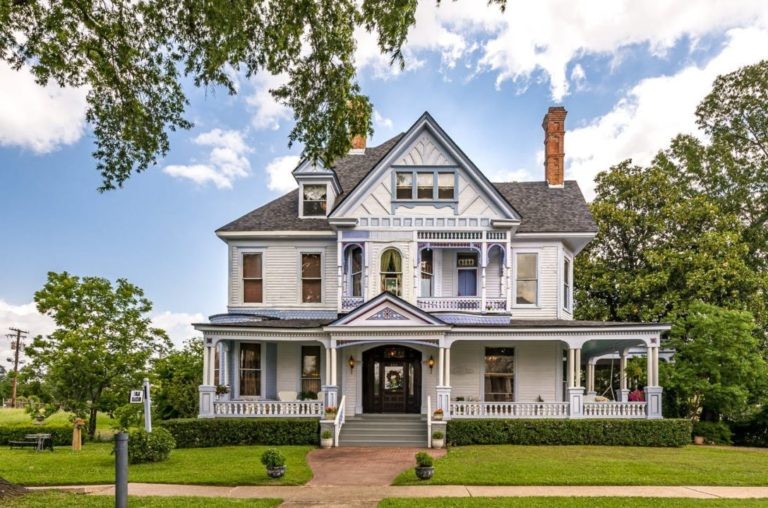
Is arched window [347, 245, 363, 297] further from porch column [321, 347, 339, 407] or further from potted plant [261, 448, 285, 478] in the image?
potted plant [261, 448, 285, 478]

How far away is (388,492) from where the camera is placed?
1148cm

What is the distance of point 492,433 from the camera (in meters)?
18.1

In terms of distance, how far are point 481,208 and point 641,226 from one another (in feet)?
38.9

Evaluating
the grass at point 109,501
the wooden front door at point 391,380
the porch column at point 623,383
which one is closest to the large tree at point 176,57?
the grass at point 109,501

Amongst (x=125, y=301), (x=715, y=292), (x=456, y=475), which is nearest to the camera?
(x=456, y=475)

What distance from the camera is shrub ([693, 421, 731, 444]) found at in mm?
21047

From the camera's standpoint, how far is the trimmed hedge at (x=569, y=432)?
1809 cm

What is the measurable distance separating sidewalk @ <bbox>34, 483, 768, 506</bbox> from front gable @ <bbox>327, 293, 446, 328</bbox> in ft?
24.5

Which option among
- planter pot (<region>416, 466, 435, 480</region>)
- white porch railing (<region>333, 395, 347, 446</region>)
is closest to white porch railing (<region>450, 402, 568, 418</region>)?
white porch railing (<region>333, 395, 347, 446</region>)

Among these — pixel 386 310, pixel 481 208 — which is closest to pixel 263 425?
pixel 386 310

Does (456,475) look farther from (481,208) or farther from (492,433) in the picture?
(481,208)

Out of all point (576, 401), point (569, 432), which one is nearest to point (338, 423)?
point (569, 432)

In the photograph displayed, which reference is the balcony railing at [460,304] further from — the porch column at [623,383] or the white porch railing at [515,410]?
the porch column at [623,383]

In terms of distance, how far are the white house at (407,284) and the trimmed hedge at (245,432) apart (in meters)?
2.14
